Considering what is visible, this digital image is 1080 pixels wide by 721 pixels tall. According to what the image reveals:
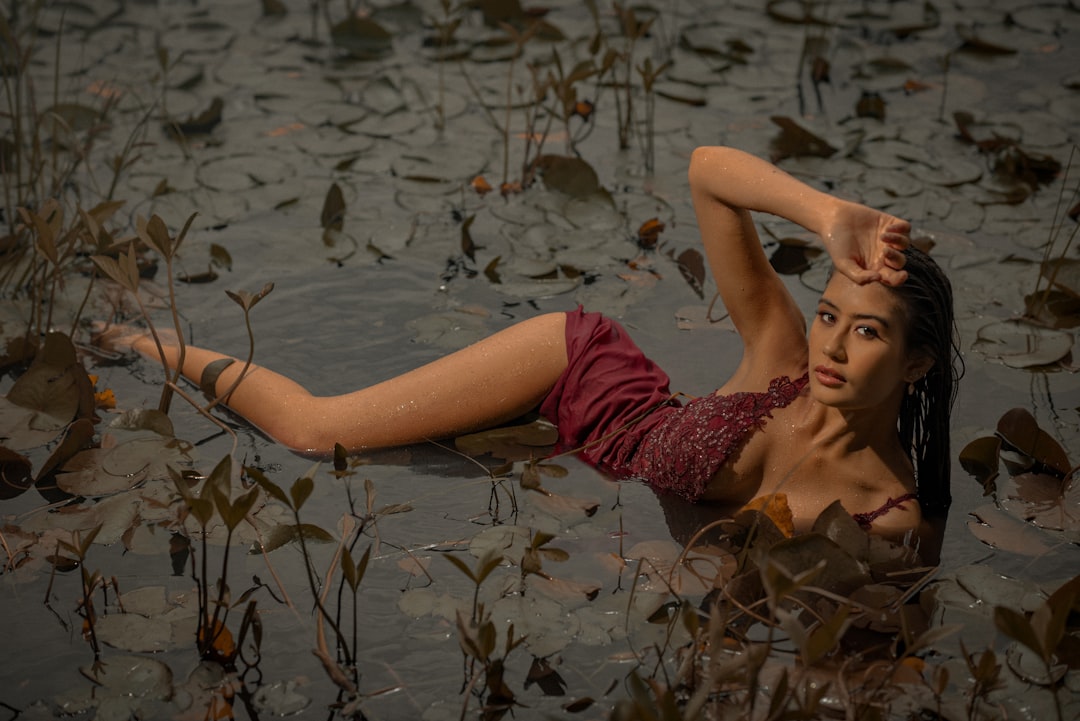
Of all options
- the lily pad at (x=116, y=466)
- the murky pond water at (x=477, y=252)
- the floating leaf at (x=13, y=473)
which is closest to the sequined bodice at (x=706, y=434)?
the murky pond water at (x=477, y=252)

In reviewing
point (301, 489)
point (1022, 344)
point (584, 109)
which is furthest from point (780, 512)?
point (584, 109)

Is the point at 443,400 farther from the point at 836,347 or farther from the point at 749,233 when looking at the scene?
the point at 836,347

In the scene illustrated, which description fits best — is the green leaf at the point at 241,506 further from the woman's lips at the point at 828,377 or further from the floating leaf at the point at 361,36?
the floating leaf at the point at 361,36

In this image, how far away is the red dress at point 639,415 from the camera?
2010 mm

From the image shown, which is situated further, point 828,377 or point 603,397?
point 603,397

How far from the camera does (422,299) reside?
9.21 feet

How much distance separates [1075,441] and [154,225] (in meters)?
1.73

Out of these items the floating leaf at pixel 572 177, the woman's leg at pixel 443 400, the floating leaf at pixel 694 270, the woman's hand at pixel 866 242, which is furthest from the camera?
the floating leaf at pixel 572 177

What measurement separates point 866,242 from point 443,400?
Answer: 0.83 meters

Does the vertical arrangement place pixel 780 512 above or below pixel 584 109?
below

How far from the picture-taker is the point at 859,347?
1785mm

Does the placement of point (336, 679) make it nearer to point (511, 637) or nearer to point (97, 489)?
point (511, 637)

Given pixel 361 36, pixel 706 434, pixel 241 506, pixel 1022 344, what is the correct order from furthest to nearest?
pixel 361 36
pixel 1022 344
pixel 706 434
pixel 241 506

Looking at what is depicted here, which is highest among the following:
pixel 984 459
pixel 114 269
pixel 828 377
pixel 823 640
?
pixel 114 269
